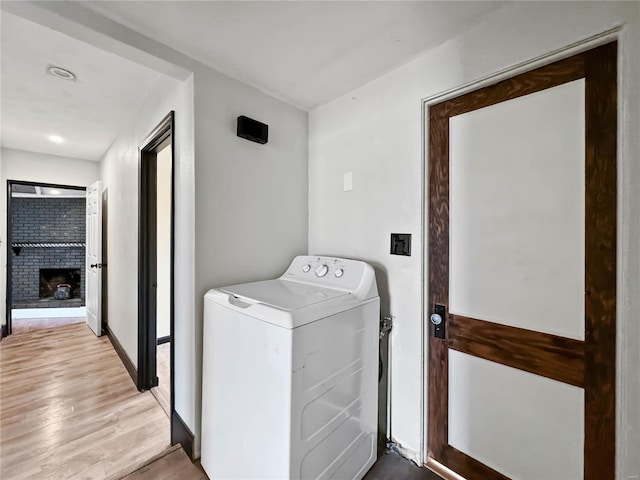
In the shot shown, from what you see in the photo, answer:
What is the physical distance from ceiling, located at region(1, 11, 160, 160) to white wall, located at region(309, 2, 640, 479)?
4.37ft

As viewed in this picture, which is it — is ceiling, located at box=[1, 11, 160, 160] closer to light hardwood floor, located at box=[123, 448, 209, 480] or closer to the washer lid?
the washer lid

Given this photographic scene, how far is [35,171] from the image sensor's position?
11.4 ft

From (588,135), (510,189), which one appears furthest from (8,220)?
(588,135)

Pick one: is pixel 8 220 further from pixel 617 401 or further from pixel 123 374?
pixel 617 401

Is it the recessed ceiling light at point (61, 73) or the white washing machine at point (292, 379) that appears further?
the recessed ceiling light at point (61, 73)

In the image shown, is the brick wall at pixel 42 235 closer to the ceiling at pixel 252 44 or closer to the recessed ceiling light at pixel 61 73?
the ceiling at pixel 252 44

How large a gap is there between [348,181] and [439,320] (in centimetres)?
99

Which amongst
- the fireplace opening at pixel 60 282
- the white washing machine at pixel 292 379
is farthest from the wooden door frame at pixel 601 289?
the fireplace opening at pixel 60 282

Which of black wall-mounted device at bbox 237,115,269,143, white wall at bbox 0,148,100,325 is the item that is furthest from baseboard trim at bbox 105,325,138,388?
black wall-mounted device at bbox 237,115,269,143

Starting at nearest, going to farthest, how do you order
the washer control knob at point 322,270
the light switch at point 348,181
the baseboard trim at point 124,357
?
the washer control knob at point 322,270, the light switch at point 348,181, the baseboard trim at point 124,357

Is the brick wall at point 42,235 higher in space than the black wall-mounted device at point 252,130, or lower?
lower

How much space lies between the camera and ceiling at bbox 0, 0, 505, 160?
1.16 m

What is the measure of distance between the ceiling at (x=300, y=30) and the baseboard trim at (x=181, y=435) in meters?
2.05

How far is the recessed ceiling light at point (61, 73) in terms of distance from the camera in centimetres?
171
